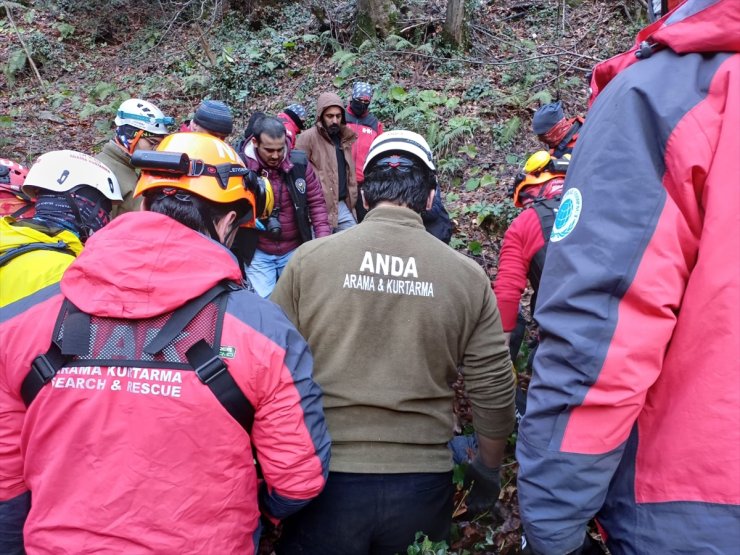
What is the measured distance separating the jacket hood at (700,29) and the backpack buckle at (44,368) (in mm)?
2032

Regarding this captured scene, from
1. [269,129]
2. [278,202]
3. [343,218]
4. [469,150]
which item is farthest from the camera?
[469,150]

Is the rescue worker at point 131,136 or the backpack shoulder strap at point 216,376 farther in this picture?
the rescue worker at point 131,136

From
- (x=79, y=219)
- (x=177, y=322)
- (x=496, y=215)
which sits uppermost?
(x=177, y=322)

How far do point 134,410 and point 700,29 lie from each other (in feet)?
6.44

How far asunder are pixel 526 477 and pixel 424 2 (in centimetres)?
1461

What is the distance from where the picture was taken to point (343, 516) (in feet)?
7.87

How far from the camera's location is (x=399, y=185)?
2568mm

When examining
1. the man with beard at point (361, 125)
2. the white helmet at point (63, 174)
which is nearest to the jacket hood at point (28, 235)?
the white helmet at point (63, 174)

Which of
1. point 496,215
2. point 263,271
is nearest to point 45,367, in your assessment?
point 263,271

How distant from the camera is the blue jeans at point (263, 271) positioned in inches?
220

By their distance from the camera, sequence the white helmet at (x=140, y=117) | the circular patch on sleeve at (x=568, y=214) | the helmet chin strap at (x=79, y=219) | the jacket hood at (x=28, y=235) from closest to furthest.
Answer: the circular patch on sleeve at (x=568, y=214)
the jacket hood at (x=28, y=235)
the helmet chin strap at (x=79, y=219)
the white helmet at (x=140, y=117)

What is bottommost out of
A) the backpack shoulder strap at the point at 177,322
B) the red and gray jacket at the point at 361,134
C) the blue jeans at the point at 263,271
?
the blue jeans at the point at 263,271

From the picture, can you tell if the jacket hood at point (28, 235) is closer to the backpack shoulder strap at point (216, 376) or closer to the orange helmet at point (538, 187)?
the backpack shoulder strap at point (216, 376)

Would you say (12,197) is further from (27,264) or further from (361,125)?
(361,125)
